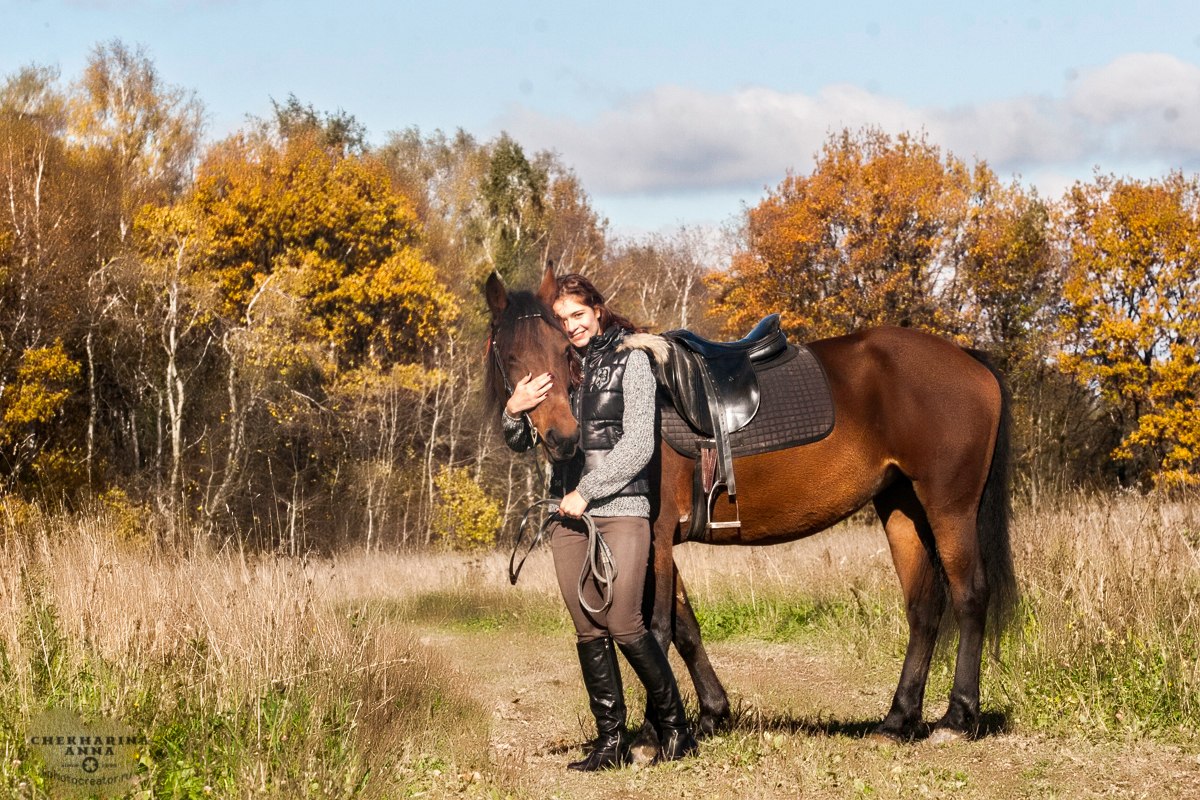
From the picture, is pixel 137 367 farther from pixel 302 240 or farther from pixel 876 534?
pixel 876 534

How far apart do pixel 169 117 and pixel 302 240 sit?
22.2ft

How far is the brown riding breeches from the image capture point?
484cm

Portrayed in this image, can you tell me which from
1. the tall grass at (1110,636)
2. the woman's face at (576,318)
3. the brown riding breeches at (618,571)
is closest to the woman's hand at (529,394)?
the woman's face at (576,318)

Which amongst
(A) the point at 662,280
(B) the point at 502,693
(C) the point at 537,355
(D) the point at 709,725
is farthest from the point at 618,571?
(A) the point at 662,280

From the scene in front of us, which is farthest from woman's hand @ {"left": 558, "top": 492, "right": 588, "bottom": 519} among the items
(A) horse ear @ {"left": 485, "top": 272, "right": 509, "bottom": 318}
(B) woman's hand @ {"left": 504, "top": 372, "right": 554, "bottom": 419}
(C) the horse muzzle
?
(A) horse ear @ {"left": 485, "top": 272, "right": 509, "bottom": 318}

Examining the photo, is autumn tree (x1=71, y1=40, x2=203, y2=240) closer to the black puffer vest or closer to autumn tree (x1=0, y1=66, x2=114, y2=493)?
autumn tree (x1=0, y1=66, x2=114, y2=493)

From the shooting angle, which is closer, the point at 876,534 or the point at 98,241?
the point at 876,534

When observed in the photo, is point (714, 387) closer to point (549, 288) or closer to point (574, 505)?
point (549, 288)

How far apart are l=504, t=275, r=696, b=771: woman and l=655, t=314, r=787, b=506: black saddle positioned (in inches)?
15.7

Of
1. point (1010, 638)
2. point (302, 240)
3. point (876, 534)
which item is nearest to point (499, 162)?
point (302, 240)

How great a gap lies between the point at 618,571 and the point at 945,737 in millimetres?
2014

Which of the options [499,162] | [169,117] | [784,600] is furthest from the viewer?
[499,162]

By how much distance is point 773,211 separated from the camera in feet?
118

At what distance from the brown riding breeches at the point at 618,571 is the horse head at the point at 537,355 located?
1.20ft
